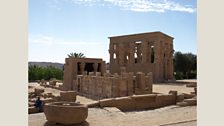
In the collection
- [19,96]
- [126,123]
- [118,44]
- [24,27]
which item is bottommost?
[126,123]

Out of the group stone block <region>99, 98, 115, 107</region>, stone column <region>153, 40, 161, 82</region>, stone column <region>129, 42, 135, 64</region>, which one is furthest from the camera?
stone column <region>129, 42, 135, 64</region>

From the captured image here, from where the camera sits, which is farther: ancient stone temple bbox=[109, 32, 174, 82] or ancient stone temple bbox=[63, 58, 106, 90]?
ancient stone temple bbox=[109, 32, 174, 82]

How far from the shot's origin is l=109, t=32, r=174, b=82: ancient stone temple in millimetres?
33375

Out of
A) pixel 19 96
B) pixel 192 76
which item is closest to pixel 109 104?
pixel 19 96

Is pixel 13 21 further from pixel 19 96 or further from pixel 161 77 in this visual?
pixel 161 77

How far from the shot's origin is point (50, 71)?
48.5m

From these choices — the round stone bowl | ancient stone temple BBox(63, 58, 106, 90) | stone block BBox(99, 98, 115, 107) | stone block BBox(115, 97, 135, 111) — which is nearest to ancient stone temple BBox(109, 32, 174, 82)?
ancient stone temple BBox(63, 58, 106, 90)

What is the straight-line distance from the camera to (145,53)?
34469 millimetres

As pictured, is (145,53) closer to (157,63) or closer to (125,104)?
(157,63)

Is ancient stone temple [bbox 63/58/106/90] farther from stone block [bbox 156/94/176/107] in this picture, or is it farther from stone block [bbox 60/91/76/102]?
stone block [bbox 156/94/176/107]

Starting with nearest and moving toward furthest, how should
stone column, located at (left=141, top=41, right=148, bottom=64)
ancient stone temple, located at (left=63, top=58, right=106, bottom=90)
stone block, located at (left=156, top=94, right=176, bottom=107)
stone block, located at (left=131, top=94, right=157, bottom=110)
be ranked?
stone block, located at (left=131, top=94, right=157, bottom=110)
stone block, located at (left=156, top=94, right=176, bottom=107)
ancient stone temple, located at (left=63, top=58, right=106, bottom=90)
stone column, located at (left=141, top=41, right=148, bottom=64)

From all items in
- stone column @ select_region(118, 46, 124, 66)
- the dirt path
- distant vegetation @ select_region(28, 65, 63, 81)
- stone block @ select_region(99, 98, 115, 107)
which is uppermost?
stone column @ select_region(118, 46, 124, 66)

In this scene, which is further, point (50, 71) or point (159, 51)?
point (50, 71)

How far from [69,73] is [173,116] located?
1938cm
